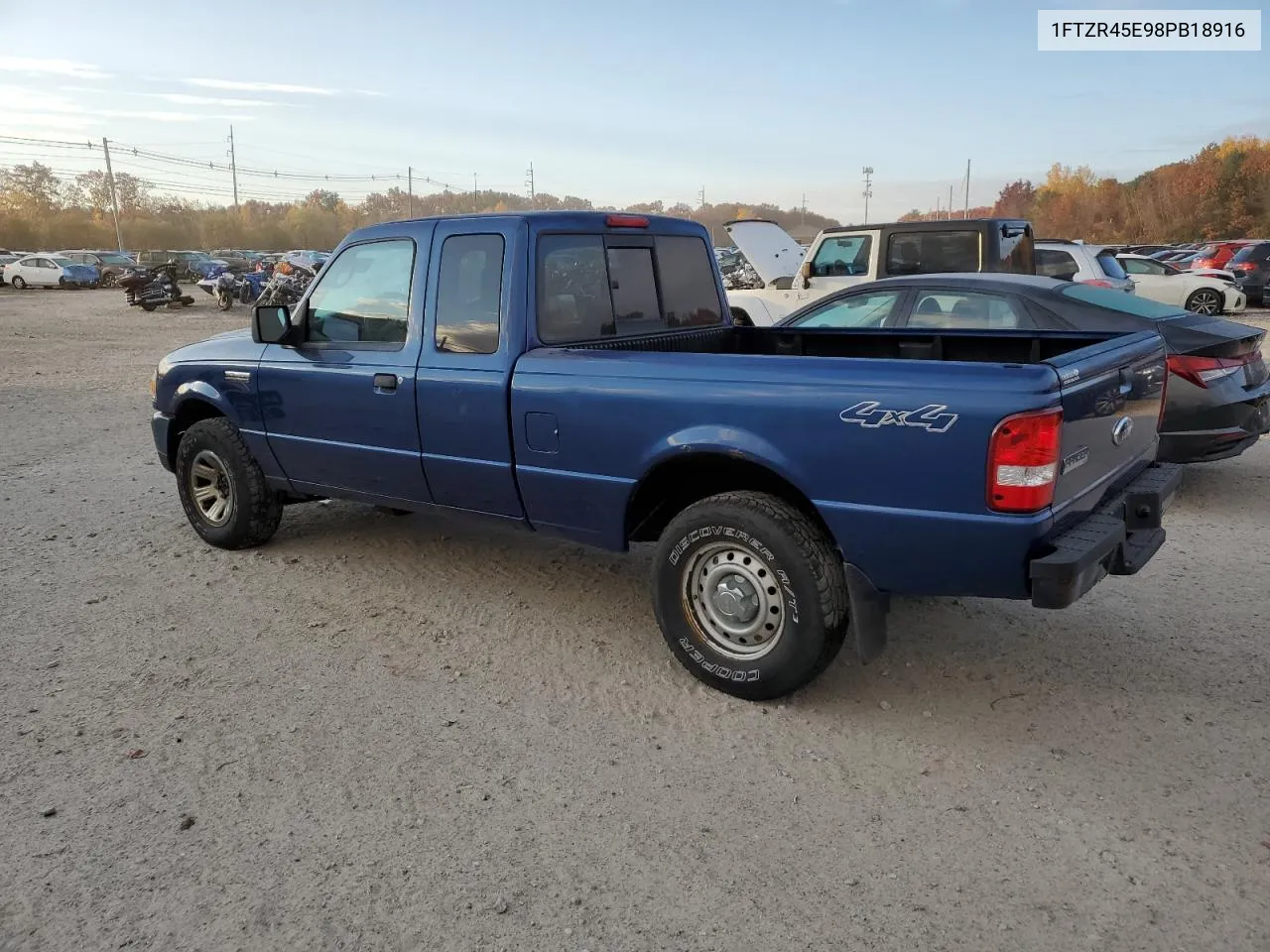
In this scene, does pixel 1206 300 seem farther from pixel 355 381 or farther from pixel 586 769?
pixel 586 769

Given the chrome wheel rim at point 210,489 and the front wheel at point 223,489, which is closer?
the front wheel at point 223,489

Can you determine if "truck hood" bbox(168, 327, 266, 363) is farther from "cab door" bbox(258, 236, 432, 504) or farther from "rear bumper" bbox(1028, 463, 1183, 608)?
"rear bumper" bbox(1028, 463, 1183, 608)

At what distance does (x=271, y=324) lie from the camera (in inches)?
201

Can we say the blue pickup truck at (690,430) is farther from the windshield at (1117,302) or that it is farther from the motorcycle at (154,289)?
the motorcycle at (154,289)

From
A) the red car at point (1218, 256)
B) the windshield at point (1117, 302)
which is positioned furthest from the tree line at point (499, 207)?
the windshield at point (1117, 302)

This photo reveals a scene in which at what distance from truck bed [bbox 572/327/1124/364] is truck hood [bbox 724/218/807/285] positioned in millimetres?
7116

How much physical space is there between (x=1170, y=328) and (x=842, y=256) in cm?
513

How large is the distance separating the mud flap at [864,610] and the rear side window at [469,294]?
1939 mm

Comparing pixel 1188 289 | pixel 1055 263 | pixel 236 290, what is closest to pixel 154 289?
pixel 236 290

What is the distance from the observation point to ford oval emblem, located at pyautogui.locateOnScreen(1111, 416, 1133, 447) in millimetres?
3637

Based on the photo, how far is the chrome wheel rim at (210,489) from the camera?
18.9 ft

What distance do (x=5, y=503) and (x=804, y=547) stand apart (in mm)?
6307

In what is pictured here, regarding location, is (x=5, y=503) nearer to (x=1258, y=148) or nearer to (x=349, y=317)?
(x=349, y=317)

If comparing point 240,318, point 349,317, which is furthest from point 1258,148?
point 349,317
